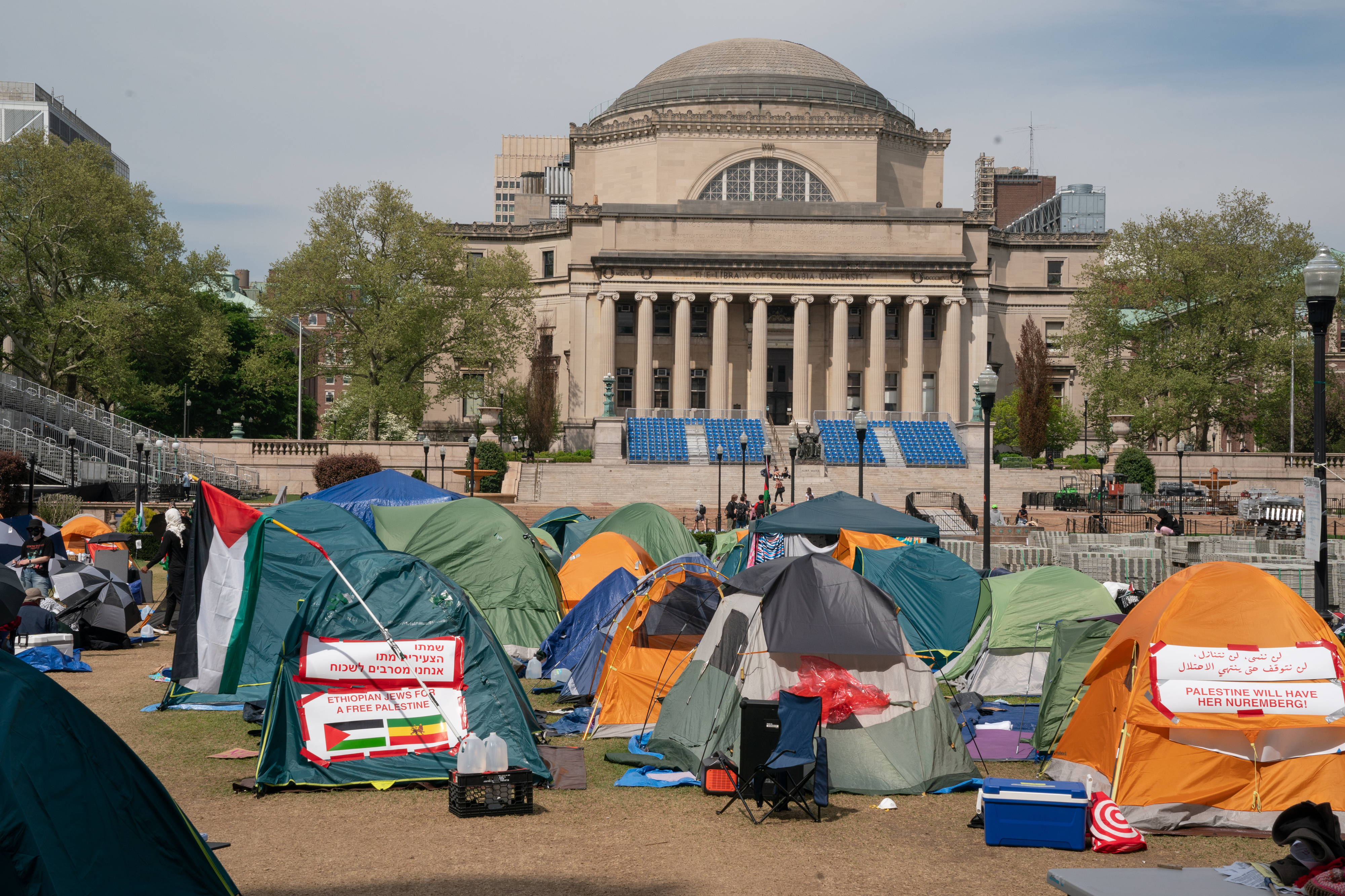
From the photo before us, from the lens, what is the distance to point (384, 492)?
77.0ft

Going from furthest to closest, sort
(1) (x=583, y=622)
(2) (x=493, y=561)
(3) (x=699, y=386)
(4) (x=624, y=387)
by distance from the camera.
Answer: (3) (x=699, y=386)
(4) (x=624, y=387)
(2) (x=493, y=561)
(1) (x=583, y=622)

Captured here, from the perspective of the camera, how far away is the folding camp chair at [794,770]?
10117 millimetres

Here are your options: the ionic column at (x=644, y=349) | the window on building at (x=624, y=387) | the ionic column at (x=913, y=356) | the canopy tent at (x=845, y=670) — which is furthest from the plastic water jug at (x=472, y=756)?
the window on building at (x=624, y=387)

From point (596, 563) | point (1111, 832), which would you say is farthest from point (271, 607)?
point (1111, 832)

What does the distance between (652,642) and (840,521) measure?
298 inches

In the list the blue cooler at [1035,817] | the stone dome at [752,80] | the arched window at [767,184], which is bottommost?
the blue cooler at [1035,817]

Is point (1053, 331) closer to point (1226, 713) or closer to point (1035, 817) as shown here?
point (1226, 713)

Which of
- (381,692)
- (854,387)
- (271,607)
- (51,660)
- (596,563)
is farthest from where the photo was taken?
(854,387)

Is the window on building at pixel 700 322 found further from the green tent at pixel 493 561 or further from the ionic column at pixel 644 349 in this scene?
the green tent at pixel 493 561

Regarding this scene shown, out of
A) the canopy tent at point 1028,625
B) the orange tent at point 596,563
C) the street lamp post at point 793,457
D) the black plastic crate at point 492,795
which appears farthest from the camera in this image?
the street lamp post at point 793,457

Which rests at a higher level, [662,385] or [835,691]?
[662,385]

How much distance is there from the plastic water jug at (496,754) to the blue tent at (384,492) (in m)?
12.7

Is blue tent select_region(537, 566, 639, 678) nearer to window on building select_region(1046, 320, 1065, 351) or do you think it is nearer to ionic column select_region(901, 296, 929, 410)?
ionic column select_region(901, 296, 929, 410)

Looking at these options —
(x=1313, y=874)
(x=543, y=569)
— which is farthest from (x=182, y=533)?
(x=1313, y=874)
